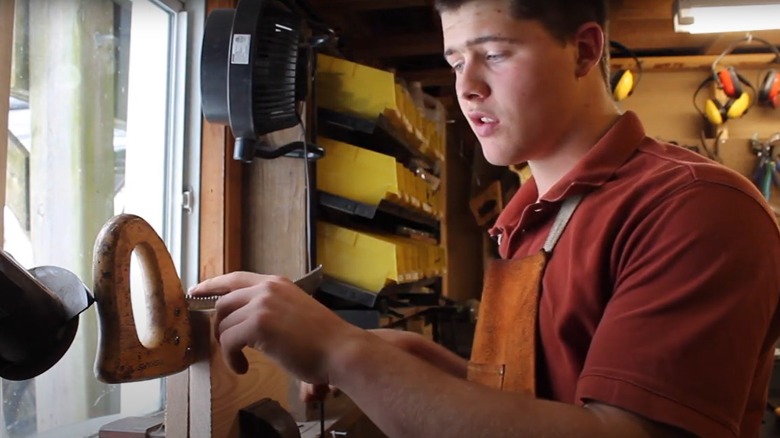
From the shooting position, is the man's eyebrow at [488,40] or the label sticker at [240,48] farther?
the label sticker at [240,48]

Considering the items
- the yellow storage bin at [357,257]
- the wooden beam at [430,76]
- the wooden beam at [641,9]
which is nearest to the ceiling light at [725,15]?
the wooden beam at [641,9]

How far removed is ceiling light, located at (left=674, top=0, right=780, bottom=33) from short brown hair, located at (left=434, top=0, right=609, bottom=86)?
1.52 m

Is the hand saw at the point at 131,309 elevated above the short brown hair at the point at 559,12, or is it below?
below

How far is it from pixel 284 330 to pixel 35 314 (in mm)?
245

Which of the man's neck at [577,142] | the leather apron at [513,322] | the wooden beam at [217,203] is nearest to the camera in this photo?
the leather apron at [513,322]

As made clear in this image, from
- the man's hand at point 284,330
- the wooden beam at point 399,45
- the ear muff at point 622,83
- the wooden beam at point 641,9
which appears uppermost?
the wooden beam at point 641,9

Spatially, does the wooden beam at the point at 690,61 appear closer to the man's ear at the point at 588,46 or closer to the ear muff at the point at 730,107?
the ear muff at the point at 730,107

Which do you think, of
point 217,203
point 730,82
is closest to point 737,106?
point 730,82

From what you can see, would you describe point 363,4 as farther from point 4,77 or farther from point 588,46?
point 588,46

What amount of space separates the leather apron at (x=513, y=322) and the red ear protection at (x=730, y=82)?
9.08ft

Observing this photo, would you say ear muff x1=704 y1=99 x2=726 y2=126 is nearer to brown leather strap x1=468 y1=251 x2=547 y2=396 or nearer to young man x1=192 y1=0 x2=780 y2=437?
young man x1=192 y1=0 x2=780 y2=437

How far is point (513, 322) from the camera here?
0.83m

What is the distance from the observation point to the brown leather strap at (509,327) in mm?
796

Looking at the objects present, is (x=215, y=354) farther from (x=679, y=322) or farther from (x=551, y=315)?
(x=679, y=322)
